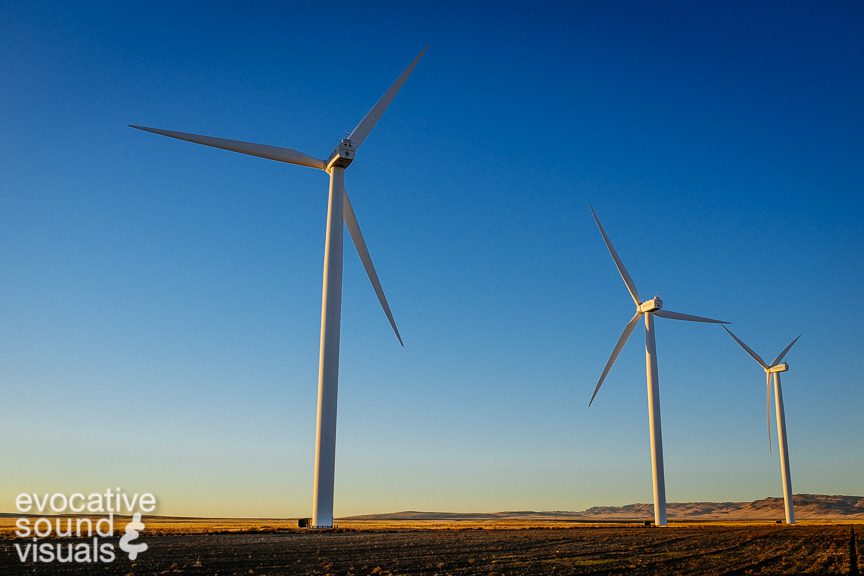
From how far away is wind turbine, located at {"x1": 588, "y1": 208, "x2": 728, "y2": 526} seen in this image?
3049 inches

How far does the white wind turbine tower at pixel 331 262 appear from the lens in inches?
1849

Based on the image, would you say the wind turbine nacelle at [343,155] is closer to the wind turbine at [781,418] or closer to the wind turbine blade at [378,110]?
the wind turbine blade at [378,110]

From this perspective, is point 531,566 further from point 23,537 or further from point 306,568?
point 23,537

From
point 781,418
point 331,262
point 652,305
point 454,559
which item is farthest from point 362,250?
point 781,418

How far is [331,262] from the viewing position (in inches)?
1992

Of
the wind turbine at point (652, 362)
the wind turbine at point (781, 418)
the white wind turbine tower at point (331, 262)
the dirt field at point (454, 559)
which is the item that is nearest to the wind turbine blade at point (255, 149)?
the white wind turbine tower at point (331, 262)

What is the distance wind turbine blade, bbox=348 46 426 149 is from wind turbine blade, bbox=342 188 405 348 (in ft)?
16.1

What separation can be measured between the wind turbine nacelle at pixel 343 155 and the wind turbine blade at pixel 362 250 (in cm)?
224

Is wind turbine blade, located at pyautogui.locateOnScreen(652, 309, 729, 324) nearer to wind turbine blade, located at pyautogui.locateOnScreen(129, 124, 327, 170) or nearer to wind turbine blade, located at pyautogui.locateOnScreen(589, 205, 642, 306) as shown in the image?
wind turbine blade, located at pyautogui.locateOnScreen(589, 205, 642, 306)

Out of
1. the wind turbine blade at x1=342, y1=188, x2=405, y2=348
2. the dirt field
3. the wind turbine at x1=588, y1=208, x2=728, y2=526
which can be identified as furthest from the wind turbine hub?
the dirt field

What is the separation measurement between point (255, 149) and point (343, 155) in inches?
255

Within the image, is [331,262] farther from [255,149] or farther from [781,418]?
[781,418]

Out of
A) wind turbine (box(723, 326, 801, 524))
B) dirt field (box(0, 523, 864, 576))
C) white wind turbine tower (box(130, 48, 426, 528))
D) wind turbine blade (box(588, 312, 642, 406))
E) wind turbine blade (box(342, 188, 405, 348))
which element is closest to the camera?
dirt field (box(0, 523, 864, 576))

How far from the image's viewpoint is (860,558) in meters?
31.0
